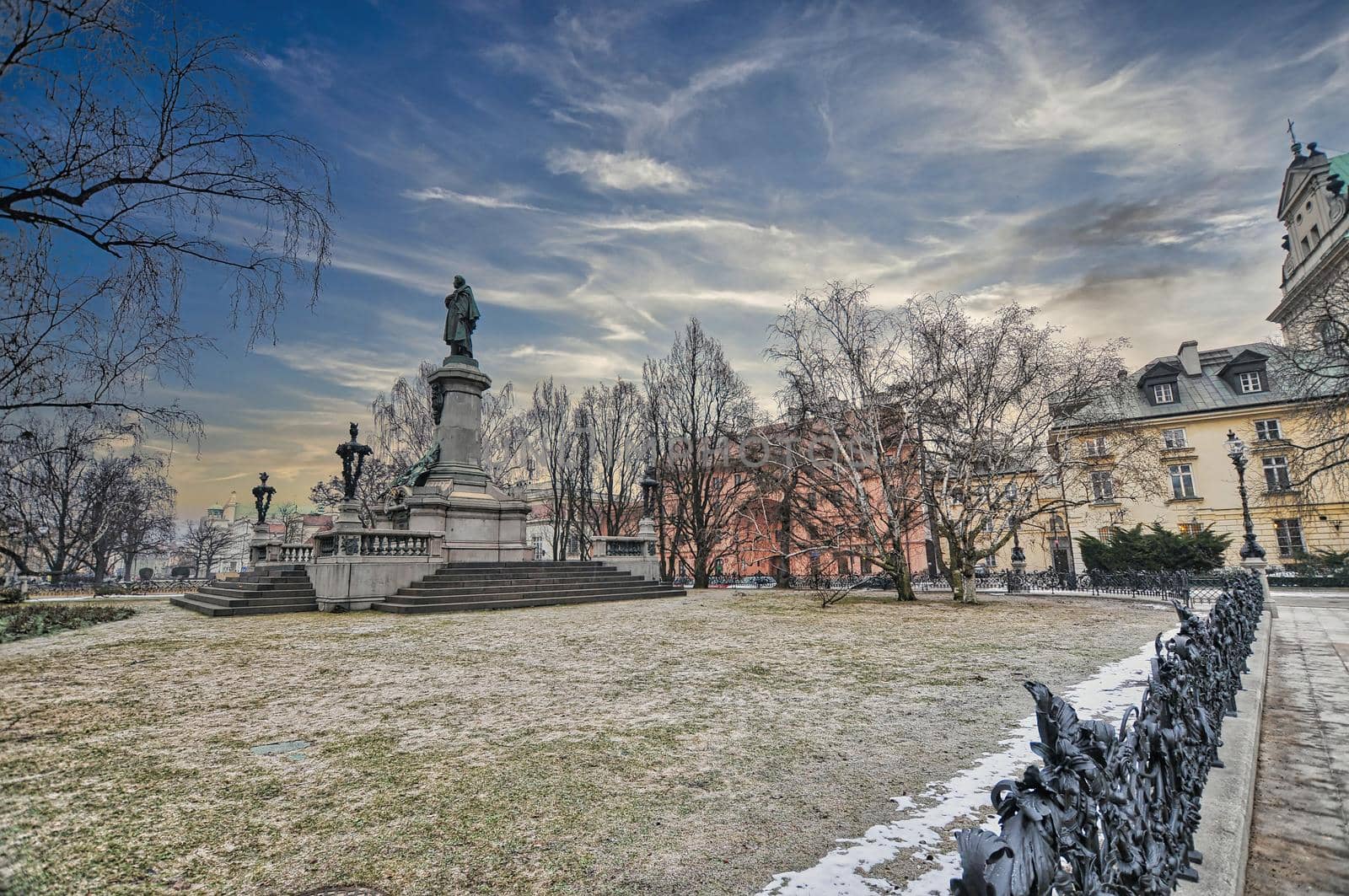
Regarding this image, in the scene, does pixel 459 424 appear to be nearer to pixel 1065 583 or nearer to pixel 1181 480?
pixel 1065 583

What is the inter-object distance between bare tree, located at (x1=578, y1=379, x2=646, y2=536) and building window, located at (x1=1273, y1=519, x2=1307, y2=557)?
3743 centimetres

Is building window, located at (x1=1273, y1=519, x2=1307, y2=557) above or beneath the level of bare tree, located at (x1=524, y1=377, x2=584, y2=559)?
beneath

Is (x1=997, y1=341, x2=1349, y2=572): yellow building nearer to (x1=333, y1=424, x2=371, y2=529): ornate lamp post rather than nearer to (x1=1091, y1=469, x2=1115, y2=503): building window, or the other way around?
(x1=1091, y1=469, x2=1115, y2=503): building window

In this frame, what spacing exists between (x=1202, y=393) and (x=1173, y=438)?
415cm

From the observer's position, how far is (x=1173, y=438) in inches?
1451

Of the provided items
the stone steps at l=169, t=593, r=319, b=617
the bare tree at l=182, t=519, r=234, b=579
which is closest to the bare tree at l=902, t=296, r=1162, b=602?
the stone steps at l=169, t=593, r=319, b=617

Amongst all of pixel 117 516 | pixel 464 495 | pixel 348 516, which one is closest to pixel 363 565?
pixel 348 516

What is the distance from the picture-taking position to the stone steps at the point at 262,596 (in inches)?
614

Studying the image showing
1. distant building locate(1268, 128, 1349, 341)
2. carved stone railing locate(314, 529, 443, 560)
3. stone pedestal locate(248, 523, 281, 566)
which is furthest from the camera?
distant building locate(1268, 128, 1349, 341)

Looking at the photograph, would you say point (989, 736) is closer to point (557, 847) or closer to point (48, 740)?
point (557, 847)

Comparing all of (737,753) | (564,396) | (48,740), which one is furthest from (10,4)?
(564,396)

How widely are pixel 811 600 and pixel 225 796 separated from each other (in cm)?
1987

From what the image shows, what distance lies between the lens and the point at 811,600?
2142 centimetres

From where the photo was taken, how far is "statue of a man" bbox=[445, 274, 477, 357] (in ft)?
72.1
